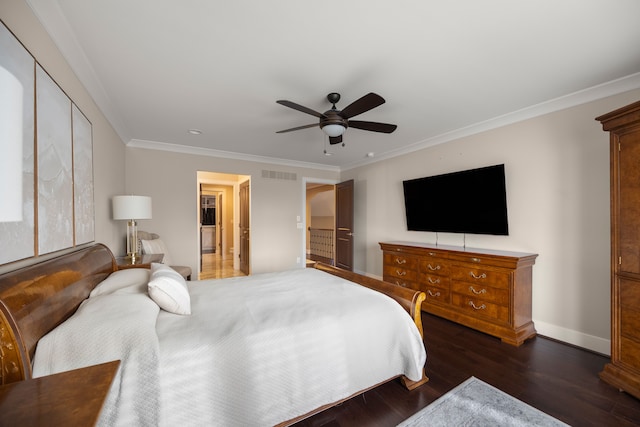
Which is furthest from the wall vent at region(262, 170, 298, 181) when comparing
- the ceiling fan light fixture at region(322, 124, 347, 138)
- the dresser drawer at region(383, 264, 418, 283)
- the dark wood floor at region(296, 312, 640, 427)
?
the dark wood floor at region(296, 312, 640, 427)

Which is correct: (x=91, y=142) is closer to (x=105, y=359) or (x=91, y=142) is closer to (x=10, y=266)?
(x=10, y=266)

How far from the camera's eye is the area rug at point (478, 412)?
171 centimetres

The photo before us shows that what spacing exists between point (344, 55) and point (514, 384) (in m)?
2.93

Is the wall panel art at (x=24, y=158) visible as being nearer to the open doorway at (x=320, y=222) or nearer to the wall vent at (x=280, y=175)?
the wall vent at (x=280, y=175)

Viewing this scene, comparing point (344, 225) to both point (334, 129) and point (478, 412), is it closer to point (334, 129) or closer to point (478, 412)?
point (334, 129)

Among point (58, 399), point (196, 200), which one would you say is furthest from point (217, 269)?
point (58, 399)

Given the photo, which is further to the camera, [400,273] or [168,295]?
[400,273]

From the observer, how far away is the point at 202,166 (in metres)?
4.71

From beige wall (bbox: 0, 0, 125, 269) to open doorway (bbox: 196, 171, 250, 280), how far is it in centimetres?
241

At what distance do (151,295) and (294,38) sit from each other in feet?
6.53

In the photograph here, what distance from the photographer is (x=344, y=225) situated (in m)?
5.74

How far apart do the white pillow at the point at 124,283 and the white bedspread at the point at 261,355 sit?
297 millimetres

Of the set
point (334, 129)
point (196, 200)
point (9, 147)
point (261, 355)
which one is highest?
point (334, 129)

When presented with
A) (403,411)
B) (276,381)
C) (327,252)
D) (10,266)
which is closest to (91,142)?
(10,266)
